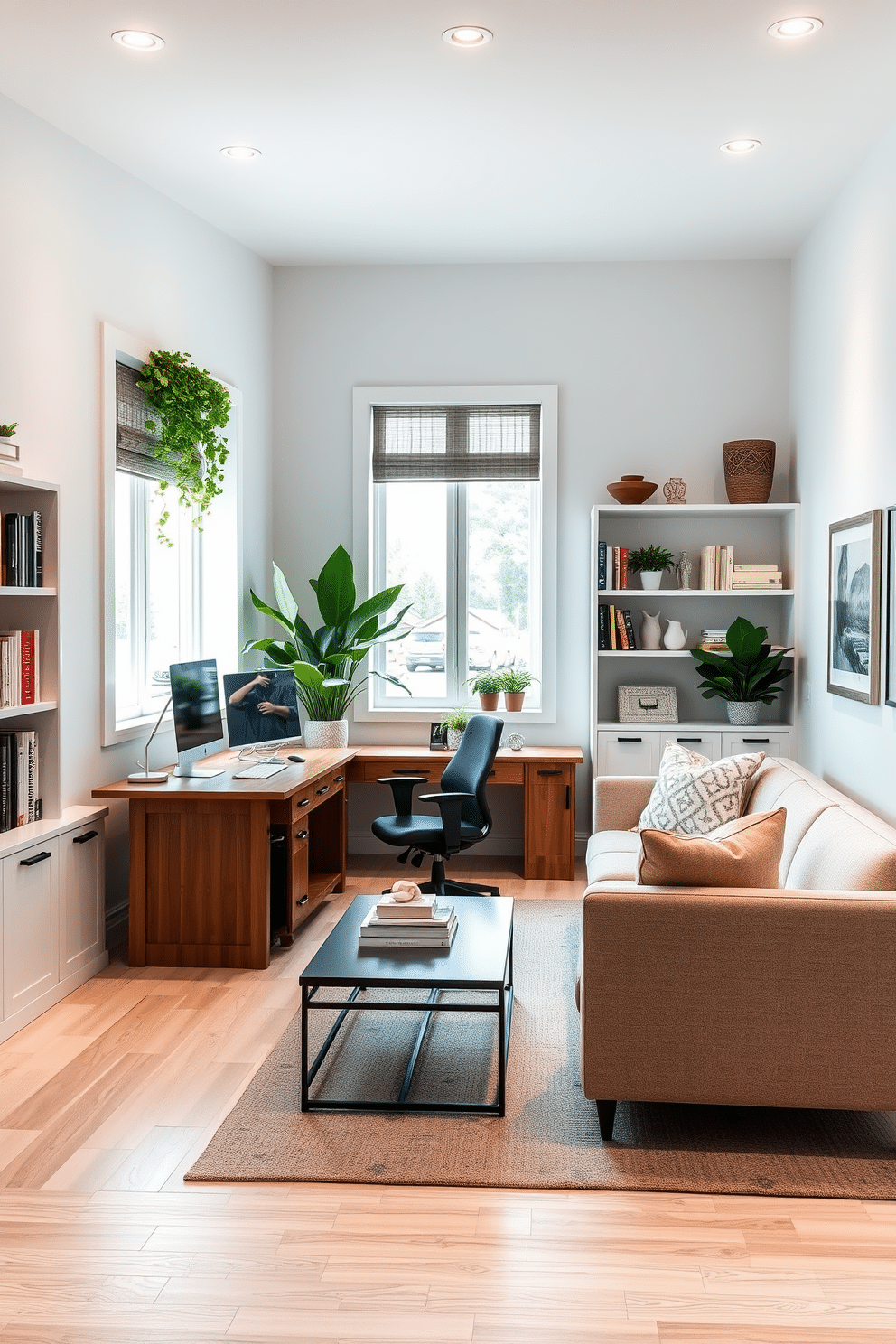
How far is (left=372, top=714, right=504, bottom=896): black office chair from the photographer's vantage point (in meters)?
4.89

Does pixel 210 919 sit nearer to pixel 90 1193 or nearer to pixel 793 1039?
pixel 90 1193

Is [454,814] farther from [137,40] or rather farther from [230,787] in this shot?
[137,40]

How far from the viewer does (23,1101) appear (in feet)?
10.3

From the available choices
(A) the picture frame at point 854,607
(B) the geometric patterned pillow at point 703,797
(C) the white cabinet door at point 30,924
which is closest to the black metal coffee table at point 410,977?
(B) the geometric patterned pillow at point 703,797

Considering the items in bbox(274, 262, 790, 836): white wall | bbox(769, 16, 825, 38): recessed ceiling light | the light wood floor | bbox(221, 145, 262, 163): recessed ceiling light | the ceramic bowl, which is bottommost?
the light wood floor

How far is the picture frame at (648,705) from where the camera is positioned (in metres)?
5.94

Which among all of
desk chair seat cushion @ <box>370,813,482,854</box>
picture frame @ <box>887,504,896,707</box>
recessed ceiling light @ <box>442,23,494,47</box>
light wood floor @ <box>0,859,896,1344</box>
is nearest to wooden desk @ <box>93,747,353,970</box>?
desk chair seat cushion @ <box>370,813,482,854</box>

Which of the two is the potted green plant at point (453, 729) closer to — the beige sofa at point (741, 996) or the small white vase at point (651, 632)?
the small white vase at point (651, 632)

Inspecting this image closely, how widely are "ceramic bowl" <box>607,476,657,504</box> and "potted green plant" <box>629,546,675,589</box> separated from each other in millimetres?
271

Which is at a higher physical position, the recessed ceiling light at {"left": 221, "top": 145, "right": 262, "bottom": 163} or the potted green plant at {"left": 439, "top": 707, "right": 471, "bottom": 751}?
the recessed ceiling light at {"left": 221, "top": 145, "right": 262, "bottom": 163}

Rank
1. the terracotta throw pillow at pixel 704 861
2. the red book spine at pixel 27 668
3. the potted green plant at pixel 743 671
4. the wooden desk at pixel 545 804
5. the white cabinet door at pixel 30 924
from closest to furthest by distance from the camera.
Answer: the terracotta throw pillow at pixel 704 861, the white cabinet door at pixel 30 924, the red book spine at pixel 27 668, the potted green plant at pixel 743 671, the wooden desk at pixel 545 804

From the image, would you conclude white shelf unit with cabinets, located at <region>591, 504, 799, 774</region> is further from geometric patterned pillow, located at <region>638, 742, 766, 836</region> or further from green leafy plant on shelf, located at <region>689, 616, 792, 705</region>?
geometric patterned pillow, located at <region>638, 742, 766, 836</region>

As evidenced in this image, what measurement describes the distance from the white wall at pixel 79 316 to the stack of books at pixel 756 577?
2861mm

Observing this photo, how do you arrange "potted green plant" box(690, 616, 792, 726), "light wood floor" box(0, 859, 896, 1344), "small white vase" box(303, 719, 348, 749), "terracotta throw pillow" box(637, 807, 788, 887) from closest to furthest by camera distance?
"light wood floor" box(0, 859, 896, 1344)
"terracotta throw pillow" box(637, 807, 788, 887)
"potted green plant" box(690, 616, 792, 726)
"small white vase" box(303, 719, 348, 749)
